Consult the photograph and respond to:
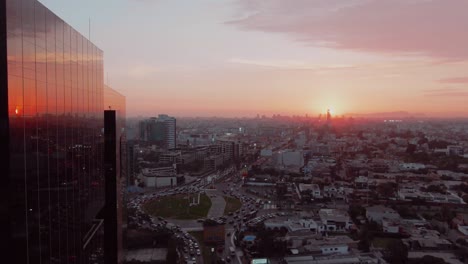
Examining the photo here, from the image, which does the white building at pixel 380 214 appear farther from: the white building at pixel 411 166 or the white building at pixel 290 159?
the white building at pixel 290 159

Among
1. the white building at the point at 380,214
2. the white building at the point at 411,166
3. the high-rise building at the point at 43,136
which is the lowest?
the white building at the point at 380,214

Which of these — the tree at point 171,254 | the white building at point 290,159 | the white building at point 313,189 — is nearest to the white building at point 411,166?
the white building at point 290,159

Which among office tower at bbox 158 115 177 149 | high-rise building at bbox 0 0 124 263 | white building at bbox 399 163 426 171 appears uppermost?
high-rise building at bbox 0 0 124 263

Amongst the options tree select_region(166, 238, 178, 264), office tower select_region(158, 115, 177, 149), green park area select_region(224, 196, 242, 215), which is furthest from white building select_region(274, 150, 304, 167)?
tree select_region(166, 238, 178, 264)

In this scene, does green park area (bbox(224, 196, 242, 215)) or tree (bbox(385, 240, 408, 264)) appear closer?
tree (bbox(385, 240, 408, 264))

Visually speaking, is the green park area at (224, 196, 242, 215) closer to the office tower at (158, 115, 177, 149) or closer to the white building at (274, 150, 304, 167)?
the white building at (274, 150, 304, 167)

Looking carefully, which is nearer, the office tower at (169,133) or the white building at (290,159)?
the white building at (290,159)

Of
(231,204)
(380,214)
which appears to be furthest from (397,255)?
(231,204)
